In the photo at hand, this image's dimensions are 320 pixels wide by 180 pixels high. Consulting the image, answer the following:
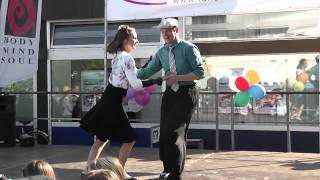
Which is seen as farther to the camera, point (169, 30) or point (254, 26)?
point (254, 26)

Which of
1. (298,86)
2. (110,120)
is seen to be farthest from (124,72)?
(298,86)

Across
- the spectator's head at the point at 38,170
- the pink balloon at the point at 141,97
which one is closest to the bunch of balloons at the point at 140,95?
the pink balloon at the point at 141,97

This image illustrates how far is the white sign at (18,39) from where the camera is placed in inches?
337

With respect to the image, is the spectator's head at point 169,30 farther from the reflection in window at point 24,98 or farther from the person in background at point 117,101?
the reflection in window at point 24,98

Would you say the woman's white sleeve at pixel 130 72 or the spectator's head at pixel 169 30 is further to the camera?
the woman's white sleeve at pixel 130 72

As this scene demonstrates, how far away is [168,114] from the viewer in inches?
219

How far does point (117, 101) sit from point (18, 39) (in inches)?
130

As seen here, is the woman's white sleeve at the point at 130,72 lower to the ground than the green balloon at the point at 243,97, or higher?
higher

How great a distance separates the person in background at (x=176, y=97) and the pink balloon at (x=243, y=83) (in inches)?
98.4

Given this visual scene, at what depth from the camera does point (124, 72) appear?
5910mm

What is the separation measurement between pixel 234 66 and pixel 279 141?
5.45 feet

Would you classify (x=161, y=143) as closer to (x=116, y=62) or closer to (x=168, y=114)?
(x=168, y=114)

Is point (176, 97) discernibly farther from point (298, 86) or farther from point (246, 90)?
point (298, 86)

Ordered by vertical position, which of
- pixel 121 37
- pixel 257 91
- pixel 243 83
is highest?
pixel 121 37
